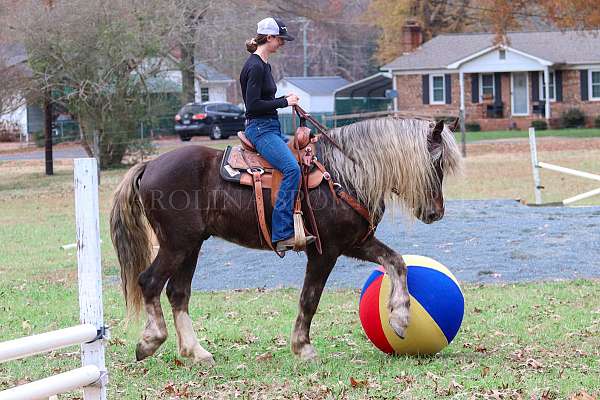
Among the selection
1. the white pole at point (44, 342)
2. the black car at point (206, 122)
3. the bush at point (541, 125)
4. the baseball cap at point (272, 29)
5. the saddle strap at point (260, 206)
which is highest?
the black car at point (206, 122)

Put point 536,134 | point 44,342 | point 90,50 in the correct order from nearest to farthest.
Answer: point 44,342 → point 90,50 → point 536,134

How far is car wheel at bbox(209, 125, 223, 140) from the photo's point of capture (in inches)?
1797

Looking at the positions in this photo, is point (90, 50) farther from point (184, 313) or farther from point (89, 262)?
point (89, 262)

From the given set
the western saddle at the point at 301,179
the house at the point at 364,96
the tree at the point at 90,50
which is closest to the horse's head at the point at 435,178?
the western saddle at the point at 301,179

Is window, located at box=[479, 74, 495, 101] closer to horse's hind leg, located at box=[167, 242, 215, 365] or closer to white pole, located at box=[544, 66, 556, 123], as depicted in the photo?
white pole, located at box=[544, 66, 556, 123]

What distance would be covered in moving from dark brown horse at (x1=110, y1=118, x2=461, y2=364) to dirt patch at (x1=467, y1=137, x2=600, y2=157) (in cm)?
2781

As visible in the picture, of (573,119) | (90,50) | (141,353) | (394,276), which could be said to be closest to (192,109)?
(90,50)

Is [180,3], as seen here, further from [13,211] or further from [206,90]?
[206,90]

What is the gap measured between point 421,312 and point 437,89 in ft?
146

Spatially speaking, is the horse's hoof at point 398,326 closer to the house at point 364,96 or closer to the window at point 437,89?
the window at point 437,89

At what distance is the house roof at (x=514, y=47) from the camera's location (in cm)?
4841

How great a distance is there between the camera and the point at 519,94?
49250mm

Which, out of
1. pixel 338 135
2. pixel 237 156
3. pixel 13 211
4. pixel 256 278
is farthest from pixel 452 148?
pixel 13 211

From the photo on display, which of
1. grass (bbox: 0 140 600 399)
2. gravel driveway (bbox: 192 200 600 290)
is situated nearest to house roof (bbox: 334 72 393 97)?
gravel driveway (bbox: 192 200 600 290)
